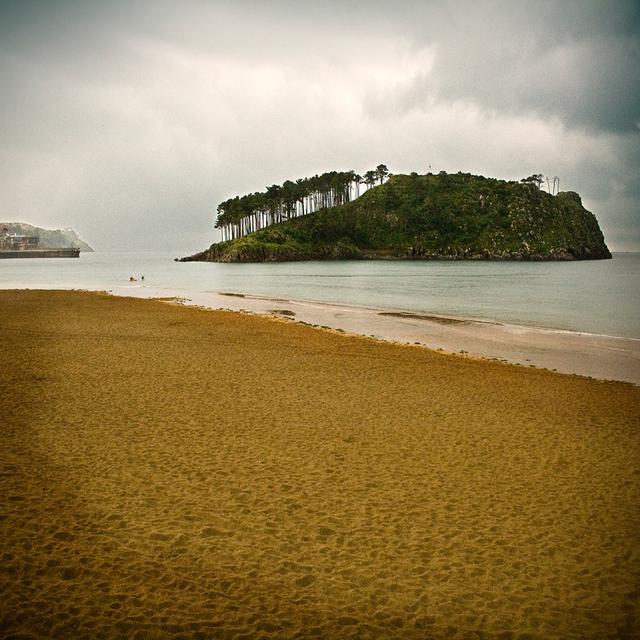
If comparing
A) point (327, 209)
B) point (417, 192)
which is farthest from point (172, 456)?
point (417, 192)

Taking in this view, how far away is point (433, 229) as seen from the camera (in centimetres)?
16550

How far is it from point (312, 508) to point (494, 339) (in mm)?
19040

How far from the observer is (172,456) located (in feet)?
23.9

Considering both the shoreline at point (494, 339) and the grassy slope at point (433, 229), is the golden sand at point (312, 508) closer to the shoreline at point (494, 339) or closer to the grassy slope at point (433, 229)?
the shoreline at point (494, 339)

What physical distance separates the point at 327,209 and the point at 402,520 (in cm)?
17762

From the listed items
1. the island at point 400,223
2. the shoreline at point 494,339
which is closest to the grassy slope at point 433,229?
the island at point 400,223

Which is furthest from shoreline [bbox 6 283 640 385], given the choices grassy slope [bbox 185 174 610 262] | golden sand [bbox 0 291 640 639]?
grassy slope [bbox 185 174 610 262]

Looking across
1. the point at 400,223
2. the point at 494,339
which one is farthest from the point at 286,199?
the point at 494,339

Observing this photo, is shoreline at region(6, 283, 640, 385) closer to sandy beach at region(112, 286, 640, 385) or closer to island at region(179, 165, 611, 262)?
sandy beach at region(112, 286, 640, 385)

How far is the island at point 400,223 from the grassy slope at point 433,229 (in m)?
0.36

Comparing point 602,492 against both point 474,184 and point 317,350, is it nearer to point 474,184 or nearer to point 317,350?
point 317,350

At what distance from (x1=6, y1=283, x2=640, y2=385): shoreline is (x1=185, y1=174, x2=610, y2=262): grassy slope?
11474cm

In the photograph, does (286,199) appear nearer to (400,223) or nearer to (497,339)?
(400,223)

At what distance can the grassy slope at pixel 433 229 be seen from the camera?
153 metres
